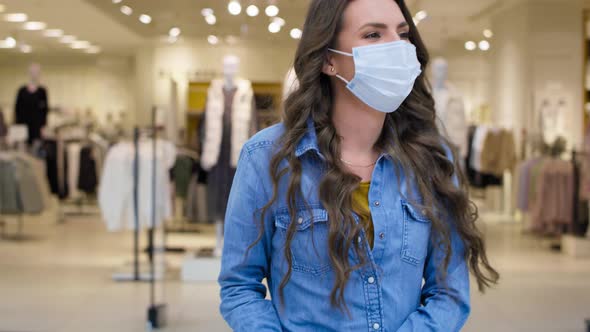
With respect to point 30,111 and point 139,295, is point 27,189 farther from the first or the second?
point 139,295

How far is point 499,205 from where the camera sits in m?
10.1

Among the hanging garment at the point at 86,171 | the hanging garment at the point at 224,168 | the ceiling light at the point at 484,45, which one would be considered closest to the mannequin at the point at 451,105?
the ceiling light at the point at 484,45

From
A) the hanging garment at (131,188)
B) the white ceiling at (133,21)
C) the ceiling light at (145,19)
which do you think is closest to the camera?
the white ceiling at (133,21)

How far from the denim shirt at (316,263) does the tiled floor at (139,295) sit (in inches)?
118

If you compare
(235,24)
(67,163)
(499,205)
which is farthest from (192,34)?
(499,205)

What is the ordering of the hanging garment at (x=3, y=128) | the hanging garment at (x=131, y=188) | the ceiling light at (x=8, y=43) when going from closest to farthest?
the ceiling light at (x=8, y=43), the hanging garment at (x=3, y=128), the hanging garment at (x=131, y=188)

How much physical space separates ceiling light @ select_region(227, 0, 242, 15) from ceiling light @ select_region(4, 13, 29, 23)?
3.81 ft

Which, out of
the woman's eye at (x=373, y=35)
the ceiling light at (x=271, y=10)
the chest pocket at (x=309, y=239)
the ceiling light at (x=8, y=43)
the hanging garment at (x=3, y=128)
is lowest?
the chest pocket at (x=309, y=239)

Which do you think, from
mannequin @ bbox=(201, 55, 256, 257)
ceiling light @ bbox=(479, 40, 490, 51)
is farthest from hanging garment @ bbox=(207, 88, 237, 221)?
ceiling light @ bbox=(479, 40, 490, 51)

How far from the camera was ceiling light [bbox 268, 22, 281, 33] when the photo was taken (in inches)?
186

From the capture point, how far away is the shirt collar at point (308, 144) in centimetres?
149

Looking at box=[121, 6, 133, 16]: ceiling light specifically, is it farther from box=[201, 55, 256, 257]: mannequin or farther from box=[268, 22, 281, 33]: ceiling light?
box=[201, 55, 256, 257]: mannequin

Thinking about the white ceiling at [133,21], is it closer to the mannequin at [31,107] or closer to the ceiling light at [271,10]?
the ceiling light at [271,10]

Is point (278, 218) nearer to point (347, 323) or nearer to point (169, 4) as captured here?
point (347, 323)
